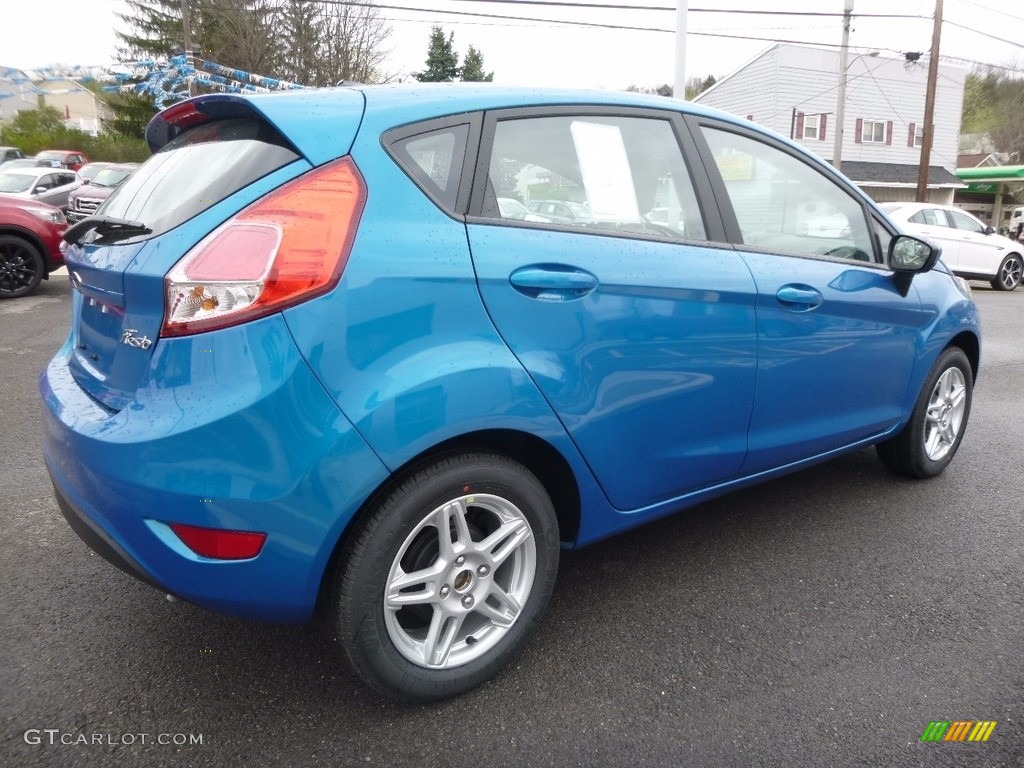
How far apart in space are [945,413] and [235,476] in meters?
3.58

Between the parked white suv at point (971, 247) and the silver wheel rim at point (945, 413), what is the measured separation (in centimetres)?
1208

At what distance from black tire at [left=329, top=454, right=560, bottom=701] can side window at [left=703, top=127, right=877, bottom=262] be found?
4.46 feet

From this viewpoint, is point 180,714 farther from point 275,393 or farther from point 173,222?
point 173,222

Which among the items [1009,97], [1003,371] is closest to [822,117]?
[1009,97]

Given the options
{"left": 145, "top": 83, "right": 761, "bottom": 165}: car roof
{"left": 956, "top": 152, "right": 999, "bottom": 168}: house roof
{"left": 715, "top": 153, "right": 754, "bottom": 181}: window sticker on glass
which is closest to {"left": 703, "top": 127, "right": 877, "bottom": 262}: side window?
{"left": 715, "top": 153, "right": 754, "bottom": 181}: window sticker on glass

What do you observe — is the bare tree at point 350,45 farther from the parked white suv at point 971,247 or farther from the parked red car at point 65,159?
the parked white suv at point 971,247

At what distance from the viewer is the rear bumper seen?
1.73 m

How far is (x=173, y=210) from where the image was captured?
1.97 metres

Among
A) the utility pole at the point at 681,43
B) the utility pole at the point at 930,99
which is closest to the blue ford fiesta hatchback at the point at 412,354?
the utility pole at the point at 681,43

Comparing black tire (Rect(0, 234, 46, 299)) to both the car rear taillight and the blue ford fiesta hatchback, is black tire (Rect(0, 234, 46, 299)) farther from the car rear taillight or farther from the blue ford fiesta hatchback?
the car rear taillight

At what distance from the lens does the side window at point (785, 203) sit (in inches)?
112

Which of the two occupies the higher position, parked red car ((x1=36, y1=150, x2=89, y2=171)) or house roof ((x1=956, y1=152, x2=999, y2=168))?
house roof ((x1=956, y1=152, x2=999, y2=168))

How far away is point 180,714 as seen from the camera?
6.78 feet

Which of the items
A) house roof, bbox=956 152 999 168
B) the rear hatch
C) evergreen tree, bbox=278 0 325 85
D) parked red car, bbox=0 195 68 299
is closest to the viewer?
the rear hatch
